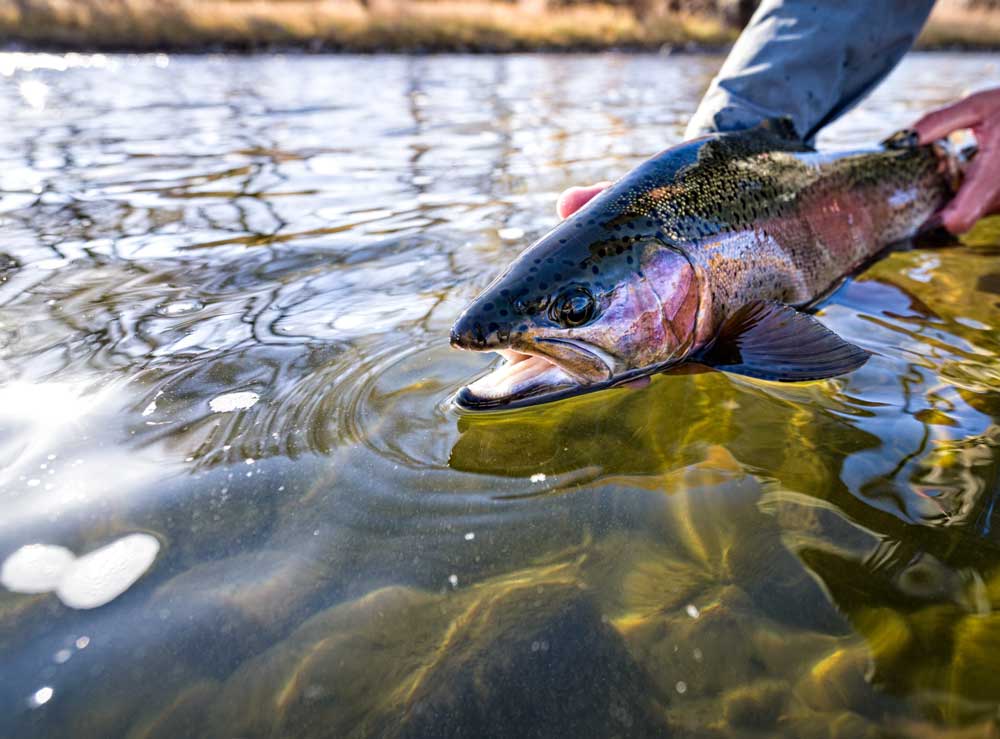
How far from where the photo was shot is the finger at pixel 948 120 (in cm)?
331

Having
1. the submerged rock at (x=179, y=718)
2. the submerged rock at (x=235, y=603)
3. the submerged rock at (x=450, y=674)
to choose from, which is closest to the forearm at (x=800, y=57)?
the submerged rock at (x=450, y=674)

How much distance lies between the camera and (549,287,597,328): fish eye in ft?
6.57

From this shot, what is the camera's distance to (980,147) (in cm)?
342

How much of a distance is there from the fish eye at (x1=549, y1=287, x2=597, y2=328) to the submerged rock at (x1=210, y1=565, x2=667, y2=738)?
0.84m

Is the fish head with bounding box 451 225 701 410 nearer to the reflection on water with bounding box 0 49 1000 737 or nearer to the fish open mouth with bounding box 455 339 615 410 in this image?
the fish open mouth with bounding box 455 339 615 410

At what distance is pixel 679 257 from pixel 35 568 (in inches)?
81.3

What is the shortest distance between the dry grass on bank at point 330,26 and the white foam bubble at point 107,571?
29.2 m

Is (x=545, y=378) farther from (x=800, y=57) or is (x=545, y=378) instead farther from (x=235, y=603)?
(x=800, y=57)

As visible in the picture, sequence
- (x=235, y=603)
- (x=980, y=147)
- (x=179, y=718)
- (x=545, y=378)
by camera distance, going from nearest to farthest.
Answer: (x=179, y=718)
(x=235, y=603)
(x=545, y=378)
(x=980, y=147)

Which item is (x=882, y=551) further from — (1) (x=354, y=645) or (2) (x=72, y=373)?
(2) (x=72, y=373)

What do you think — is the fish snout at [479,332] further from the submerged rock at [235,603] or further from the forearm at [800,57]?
the forearm at [800,57]

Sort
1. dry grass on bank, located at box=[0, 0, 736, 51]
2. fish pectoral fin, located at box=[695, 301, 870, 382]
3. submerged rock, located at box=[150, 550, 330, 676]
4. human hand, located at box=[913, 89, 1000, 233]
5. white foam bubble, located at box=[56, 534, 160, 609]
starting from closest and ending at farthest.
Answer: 1. submerged rock, located at box=[150, 550, 330, 676]
2. white foam bubble, located at box=[56, 534, 160, 609]
3. fish pectoral fin, located at box=[695, 301, 870, 382]
4. human hand, located at box=[913, 89, 1000, 233]
5. dry grass on bank, located at box=[0, 0, 736, 51]

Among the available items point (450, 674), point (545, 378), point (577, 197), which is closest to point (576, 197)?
point (577, 197)

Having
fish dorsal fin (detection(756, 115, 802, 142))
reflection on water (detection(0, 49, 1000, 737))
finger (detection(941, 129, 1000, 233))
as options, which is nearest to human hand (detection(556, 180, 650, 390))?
reflection on water (detection(0, 49, 1000, 737))
